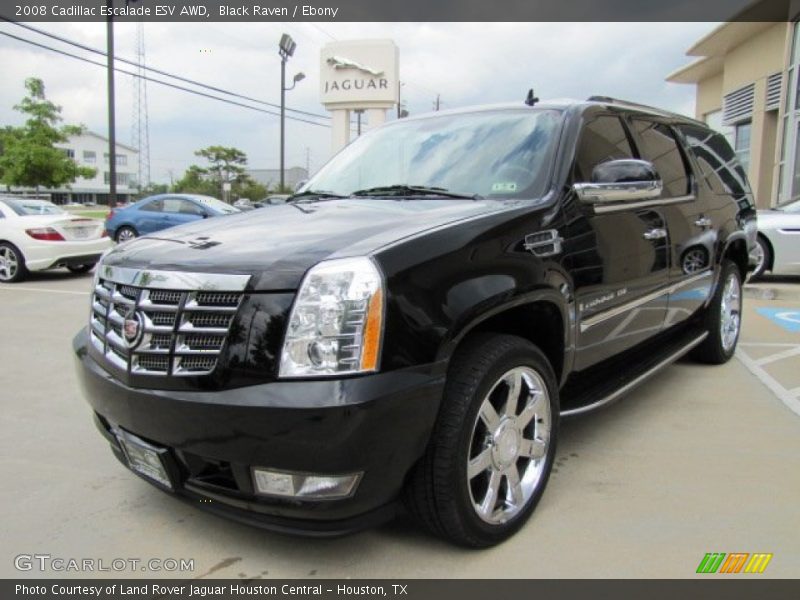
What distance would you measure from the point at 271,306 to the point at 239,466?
1.73ft

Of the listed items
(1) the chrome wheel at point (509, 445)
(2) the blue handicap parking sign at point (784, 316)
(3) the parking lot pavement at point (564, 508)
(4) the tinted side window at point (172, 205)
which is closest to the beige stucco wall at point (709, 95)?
(2) the blue handicap parking sign at point (784, 316)

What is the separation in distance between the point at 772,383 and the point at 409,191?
3.15 m

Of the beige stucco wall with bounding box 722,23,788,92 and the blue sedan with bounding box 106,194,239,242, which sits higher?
the beige stucco wall with bounding box 722,23,788,92

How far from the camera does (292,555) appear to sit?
2430mm

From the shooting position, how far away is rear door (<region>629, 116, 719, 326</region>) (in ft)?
12.7

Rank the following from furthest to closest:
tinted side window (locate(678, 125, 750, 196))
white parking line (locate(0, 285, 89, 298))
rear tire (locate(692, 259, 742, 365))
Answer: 1. white parking line (locate(0, 285, 89, 298))
2. rear tire (locate(692, 259, 742, 365))
3. tinted side window (locate(678, 125, 750, 196))

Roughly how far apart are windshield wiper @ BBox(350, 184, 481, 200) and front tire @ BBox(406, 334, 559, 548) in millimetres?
839

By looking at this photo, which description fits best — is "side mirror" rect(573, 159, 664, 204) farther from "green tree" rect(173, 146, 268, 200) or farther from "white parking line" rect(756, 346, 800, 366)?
"green tree" rect(173, 146, 268, 200)

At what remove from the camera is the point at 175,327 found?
216cm

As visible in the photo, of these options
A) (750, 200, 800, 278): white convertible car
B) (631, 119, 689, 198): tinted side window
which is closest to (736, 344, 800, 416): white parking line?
(631, 119, 689, 198): tinted side window

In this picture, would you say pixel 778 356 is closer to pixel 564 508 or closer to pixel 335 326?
pixel 564 508

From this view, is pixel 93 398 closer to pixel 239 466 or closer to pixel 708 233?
pixel 239 466

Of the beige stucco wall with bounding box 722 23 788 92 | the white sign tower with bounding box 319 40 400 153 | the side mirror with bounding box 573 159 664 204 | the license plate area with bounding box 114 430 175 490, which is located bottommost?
the license plate area with bounding box 114 430 175 490

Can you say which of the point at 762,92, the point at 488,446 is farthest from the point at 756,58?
the point at 488,446
